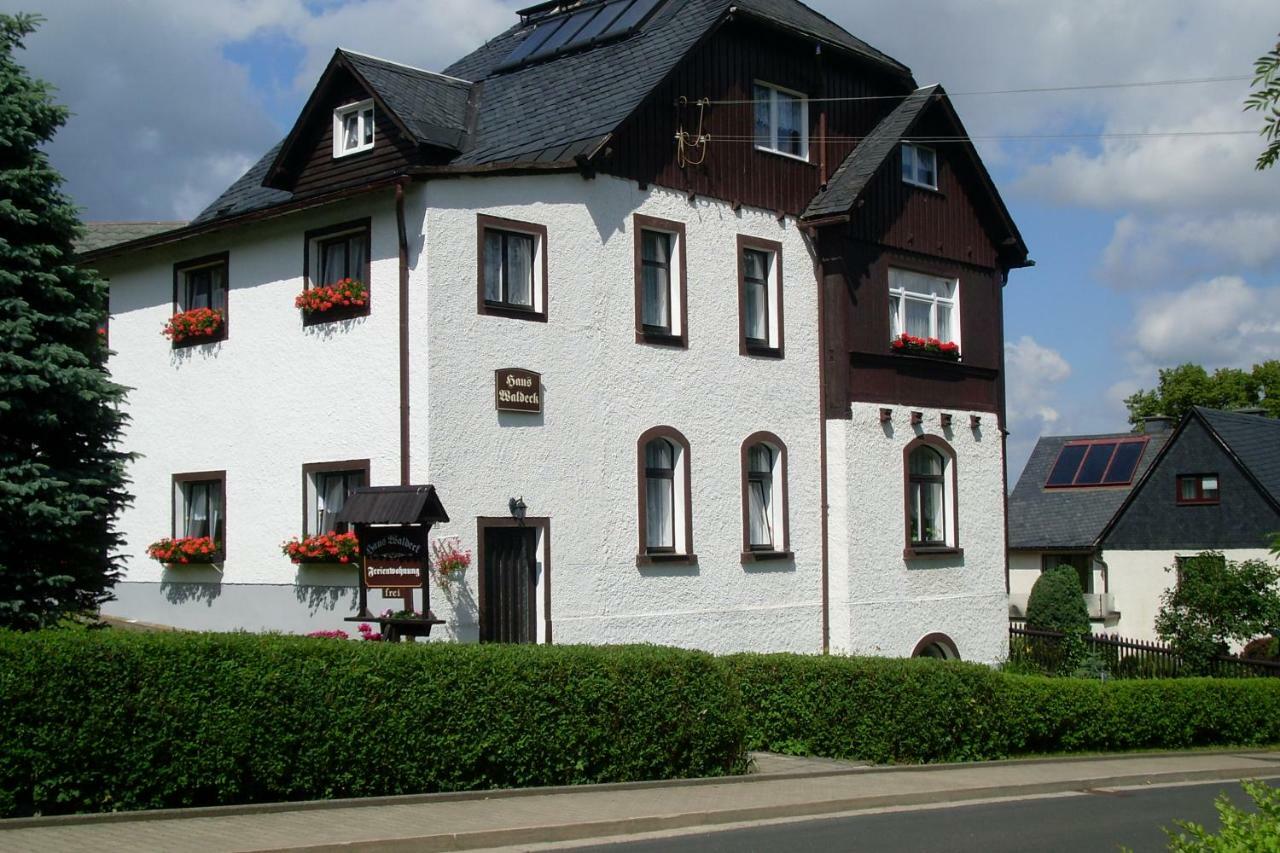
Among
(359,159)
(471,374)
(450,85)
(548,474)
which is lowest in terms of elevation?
(548,474)

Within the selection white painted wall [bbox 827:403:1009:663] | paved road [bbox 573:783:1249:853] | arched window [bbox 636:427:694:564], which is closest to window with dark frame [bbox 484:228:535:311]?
arched window [bbox 636:427:694:564]

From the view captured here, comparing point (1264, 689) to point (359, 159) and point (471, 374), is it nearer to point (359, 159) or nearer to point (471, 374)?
point (471, 374)

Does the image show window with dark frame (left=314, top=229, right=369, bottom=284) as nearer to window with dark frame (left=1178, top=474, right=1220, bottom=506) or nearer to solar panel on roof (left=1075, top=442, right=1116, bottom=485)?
window with dark frame (left=1178, top=474, right=1220, bottom=506)

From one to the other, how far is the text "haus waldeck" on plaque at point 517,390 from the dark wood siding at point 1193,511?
28.8 metres

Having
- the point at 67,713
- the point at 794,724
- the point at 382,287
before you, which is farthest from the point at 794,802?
the point at 382,287

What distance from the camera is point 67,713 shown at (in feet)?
37.7

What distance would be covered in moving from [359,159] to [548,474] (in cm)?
555

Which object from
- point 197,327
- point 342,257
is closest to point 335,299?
point 342,257

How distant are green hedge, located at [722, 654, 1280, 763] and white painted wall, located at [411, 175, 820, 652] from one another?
10.4 ft

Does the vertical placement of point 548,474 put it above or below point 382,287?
below

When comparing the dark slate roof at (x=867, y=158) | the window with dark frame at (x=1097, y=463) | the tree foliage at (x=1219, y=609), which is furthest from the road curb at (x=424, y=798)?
the window with dark frame at (x=1097, y=463)

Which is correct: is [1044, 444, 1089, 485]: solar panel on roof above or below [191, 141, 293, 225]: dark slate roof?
below

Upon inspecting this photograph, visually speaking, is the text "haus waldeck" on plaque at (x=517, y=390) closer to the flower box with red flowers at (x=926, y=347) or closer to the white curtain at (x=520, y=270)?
the white curtain at (x=520, y=270)

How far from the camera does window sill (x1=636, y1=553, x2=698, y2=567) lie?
21016 mm
